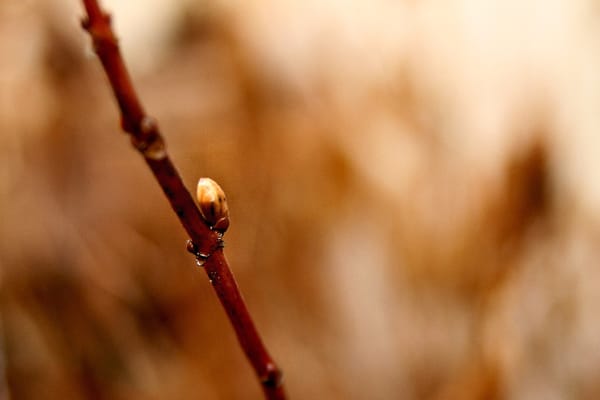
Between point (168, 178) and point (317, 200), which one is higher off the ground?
point (168, 178)

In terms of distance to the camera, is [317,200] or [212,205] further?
[317,200]

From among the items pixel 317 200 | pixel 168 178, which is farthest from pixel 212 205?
pixel 317 200

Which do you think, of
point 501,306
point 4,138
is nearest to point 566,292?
point 501,306

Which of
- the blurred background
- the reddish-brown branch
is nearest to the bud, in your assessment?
the reddish-brown branch

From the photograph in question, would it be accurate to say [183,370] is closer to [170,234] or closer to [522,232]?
[170,234]

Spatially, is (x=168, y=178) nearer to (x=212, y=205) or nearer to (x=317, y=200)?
(x=212, y=205)

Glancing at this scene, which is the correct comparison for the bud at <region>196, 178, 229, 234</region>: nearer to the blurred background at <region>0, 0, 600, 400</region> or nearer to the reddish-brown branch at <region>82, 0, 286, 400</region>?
the reddish-brown branch at <region>82, 0, 286, 400</region>

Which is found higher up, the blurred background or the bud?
the bud
